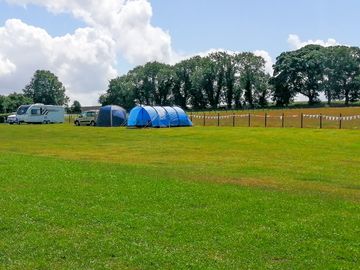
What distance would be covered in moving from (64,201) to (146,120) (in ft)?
126

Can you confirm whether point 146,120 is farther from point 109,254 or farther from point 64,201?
point 109,254

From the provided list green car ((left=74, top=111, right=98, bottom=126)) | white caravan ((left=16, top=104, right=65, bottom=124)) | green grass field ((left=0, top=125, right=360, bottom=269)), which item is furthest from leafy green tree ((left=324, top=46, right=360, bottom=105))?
green grass field ((left=0, top=125, right=360, bottom=269))

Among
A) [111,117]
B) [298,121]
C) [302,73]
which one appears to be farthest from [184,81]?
[298,121]

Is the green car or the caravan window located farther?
the caravan window

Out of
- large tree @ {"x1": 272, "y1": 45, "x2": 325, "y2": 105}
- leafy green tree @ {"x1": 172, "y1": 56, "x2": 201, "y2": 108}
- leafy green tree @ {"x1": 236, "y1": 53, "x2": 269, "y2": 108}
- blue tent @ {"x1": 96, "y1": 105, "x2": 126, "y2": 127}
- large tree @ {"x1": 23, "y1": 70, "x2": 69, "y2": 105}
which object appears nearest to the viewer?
blue tent @ {"x1": 96, "y1": 105, "x2": 126, "y2": 127}

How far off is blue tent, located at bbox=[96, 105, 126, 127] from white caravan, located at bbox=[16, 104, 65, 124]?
15.4m

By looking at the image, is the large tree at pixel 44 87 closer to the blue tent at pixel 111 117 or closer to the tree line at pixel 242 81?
the tree line at pixel 242 81

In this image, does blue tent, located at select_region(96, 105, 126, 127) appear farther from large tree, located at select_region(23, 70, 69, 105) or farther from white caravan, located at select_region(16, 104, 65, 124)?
large tree, located at select_region(23, 70, 69, 105)

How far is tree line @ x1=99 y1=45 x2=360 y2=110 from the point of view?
115 meters

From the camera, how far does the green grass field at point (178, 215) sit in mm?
7086

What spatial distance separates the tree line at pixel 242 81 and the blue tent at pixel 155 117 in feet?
233

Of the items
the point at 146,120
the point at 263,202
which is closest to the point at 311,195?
the point at 263,202

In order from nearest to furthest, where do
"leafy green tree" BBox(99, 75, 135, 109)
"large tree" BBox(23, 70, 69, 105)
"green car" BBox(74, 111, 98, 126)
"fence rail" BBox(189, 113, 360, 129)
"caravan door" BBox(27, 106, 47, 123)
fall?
"fence rail" BBox(189, 113, 360, 129)
"green car" BBox(74, 111, 98, 126)
"caravan door" BBox(27, 106, 47, 123)
"leafy green tree" BBox(99, 75, 135, 109)
"large tree" BBox(23, 70, 69, 105)

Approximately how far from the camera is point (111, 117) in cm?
5562
